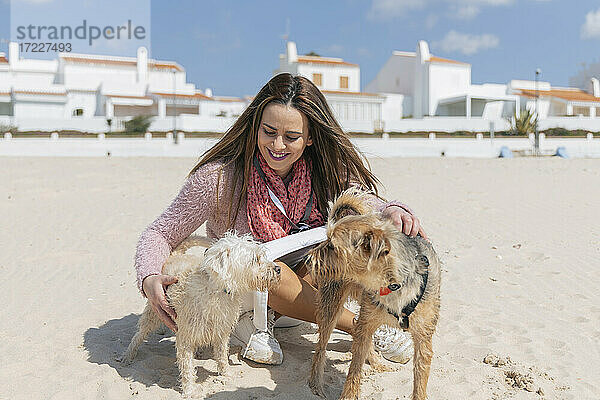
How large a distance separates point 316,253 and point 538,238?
696 centimetres

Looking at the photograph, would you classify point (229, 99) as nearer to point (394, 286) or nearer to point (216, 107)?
point (216, 107)

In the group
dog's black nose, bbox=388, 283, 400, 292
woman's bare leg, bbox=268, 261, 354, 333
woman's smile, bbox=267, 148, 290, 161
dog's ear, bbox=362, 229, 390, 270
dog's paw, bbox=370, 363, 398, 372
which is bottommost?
dog's paw, bbox=370, 363, 398, 372

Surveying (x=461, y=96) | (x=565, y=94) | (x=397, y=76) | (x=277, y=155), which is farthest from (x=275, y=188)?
(x=565, y=94)

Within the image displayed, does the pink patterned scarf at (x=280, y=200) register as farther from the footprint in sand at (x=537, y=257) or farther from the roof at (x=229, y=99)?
the roof at (x=229, y=99)

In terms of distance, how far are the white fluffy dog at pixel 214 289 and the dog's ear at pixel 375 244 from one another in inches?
32.4

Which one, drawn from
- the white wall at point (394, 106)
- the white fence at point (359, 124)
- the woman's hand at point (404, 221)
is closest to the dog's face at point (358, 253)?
the woman's hand at point (404, 221)

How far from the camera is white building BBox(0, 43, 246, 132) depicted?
4581 cm

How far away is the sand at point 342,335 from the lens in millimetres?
3920

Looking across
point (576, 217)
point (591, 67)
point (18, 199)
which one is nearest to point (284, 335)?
point (576, 217)

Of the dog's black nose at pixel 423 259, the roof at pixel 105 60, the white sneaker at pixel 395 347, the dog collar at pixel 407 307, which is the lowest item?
the white sneaker at pixel 395 347

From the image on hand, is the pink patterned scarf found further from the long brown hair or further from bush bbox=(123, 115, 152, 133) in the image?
bush bbox=(123, 115, 152, 133)

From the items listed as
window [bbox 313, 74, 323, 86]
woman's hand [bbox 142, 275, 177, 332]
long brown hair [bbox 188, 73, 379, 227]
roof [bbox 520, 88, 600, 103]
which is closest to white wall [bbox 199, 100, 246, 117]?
window [bbox 313, 74, 323, 86]

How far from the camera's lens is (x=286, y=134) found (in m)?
4.07

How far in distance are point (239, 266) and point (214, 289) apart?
0.26m
